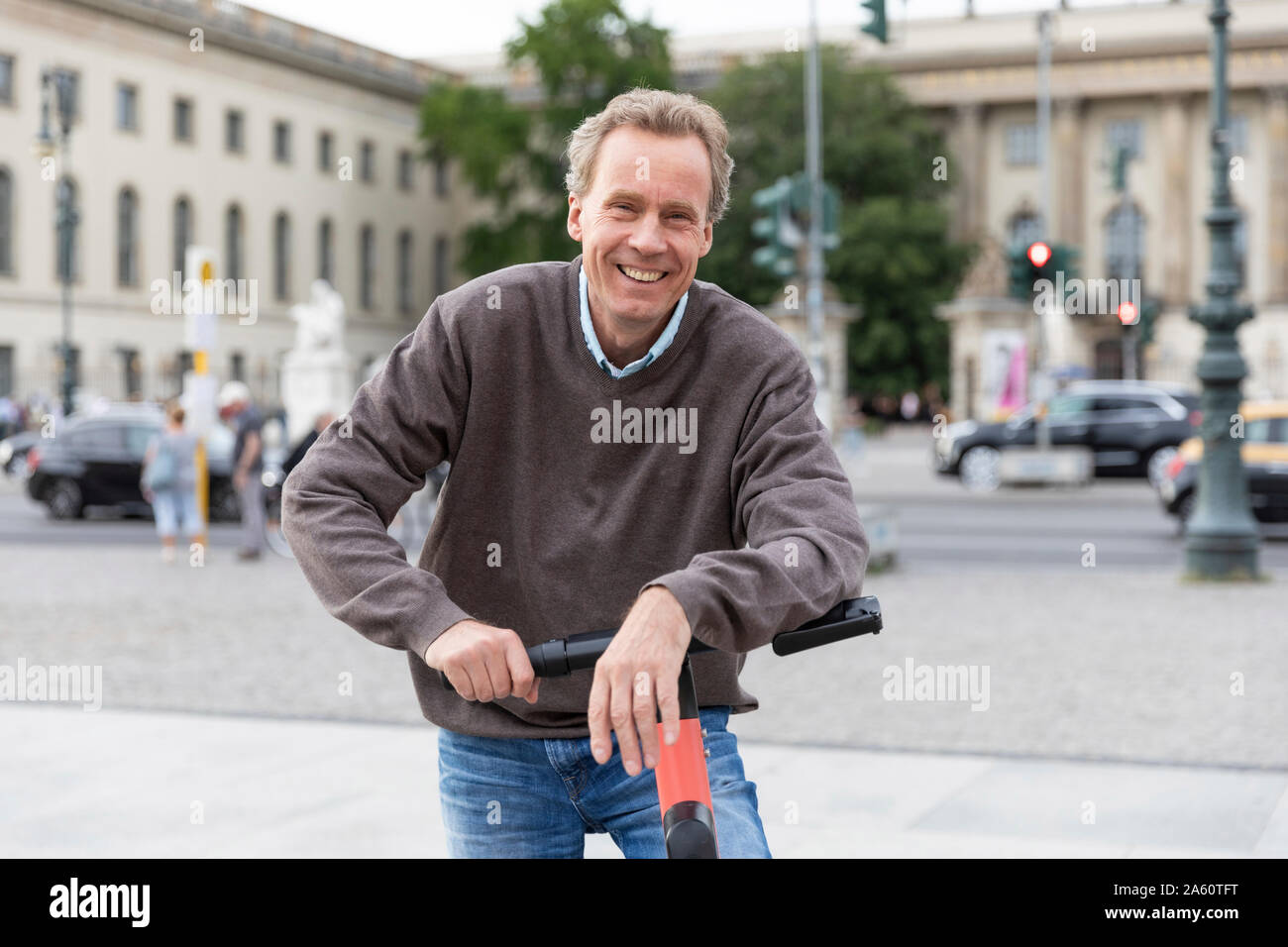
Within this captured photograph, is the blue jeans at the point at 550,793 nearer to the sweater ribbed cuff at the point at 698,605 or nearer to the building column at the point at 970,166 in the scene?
the sweater ribbed cuff at the point at 698,605

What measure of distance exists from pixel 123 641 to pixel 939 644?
4957 millimetres

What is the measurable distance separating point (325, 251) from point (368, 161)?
13.9 ft

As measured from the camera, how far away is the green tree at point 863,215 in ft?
205

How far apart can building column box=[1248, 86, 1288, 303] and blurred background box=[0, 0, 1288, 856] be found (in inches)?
6.6

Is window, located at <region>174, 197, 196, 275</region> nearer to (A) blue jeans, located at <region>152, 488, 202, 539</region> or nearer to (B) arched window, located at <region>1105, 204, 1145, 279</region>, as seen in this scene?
(B) arched window, located at <region>1105, 204, 1145, 279</region>

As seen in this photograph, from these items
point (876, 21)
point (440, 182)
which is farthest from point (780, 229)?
point (440, 182)

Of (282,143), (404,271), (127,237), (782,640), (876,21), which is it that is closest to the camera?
(782,640)

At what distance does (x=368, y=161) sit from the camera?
235ft

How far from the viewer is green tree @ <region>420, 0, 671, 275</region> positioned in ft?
192

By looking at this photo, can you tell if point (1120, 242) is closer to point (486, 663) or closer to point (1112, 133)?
point (1112, 133)

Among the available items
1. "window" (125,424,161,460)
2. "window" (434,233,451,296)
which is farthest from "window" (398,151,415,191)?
"window" (125,424,161,460)

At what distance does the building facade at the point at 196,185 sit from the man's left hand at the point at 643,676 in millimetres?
47408

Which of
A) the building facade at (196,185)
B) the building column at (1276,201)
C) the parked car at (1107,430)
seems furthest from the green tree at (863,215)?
the parked car at (1107,430)

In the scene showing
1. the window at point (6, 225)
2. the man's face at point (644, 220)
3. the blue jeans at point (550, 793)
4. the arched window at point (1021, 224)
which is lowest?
the blue jeans at point (550, 793)
